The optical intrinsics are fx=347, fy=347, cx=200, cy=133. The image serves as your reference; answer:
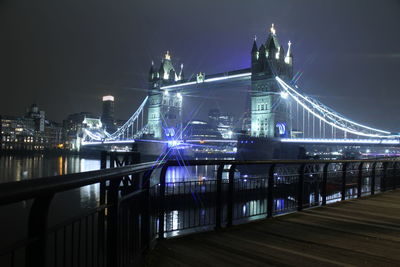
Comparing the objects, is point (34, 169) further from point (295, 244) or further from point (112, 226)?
point (112, 226)

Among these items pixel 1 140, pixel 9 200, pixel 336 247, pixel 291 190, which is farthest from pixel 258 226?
pixel 1 140

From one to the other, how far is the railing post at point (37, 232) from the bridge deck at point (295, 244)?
2011mm

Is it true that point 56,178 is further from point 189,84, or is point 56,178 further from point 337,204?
point 189,84

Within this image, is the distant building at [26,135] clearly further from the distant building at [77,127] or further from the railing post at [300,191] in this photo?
the railing post at [300,191]

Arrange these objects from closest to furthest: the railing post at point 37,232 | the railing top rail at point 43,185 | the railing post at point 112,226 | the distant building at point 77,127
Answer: the railing top rail at point 43,185
the railing post at point 37,232
the railing post at point 112,226
the distant building at point 77,127

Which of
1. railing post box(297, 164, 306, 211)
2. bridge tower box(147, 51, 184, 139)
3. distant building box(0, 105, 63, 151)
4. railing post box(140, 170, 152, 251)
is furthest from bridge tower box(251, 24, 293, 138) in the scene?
distant building box(0, 105, 63, 151)

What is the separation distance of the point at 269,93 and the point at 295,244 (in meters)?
52.3

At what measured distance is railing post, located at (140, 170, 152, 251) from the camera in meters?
3.53

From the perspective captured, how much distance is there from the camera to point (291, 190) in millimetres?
27609

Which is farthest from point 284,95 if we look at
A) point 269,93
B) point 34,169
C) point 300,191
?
point 300,191

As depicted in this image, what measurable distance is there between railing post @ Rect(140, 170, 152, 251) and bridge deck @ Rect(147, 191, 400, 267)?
0.17 metres

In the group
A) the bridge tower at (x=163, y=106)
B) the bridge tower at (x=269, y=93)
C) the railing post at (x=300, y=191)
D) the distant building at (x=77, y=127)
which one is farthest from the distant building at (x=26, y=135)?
the railing post at (x=300, y=191)

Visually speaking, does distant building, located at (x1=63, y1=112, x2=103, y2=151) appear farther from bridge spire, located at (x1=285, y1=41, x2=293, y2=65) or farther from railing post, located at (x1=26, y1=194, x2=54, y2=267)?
railing post, located at (x1=26, y1=194, x2=54, y2=267)

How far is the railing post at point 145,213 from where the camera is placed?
11.6 feet
